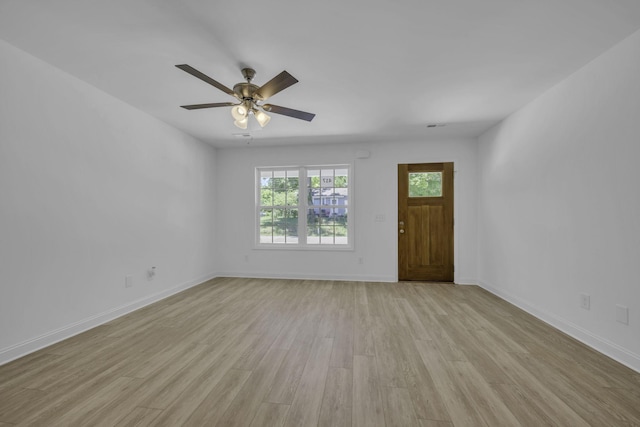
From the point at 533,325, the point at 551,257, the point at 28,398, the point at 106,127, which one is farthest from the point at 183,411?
the point at 551,257

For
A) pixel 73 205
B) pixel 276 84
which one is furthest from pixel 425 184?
pixel 73 205

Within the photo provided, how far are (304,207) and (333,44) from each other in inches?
130

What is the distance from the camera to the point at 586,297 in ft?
7.93

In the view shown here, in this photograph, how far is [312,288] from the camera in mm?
4309

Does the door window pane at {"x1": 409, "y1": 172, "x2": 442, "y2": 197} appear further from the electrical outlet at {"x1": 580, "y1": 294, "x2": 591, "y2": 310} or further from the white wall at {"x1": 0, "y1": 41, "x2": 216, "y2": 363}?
the white wall at {"x1": 0, "y1": 41, "x2": 216, "y2": 363}

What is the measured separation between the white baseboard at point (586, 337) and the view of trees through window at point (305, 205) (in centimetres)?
280

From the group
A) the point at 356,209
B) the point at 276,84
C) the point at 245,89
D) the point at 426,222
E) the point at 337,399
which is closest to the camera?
the point at 337,399

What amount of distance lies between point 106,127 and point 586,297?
5166mm

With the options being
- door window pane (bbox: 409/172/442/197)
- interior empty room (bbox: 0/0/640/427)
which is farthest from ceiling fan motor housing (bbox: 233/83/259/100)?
door window pane (bbox: 409/172/442/197)

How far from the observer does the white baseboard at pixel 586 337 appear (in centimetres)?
202

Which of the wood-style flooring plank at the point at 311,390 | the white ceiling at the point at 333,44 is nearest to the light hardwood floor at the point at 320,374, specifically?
the wood-style flooring plank at the point at 311,390

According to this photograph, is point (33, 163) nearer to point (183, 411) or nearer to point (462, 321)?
point (183, 411)

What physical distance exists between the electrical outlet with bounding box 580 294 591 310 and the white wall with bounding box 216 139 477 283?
6.98 ft

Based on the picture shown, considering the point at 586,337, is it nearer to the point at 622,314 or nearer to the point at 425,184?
the point at 622,314
